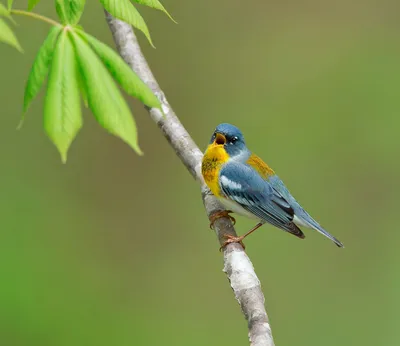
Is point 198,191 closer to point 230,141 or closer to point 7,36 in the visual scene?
point 230,141

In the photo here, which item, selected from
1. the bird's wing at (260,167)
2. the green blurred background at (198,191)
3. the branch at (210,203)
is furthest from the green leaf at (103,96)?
the green blurred background at (198,191)

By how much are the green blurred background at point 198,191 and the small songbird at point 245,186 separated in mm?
1809

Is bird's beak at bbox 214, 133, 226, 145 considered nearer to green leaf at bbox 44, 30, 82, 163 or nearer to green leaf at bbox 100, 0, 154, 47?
green leaf at bbox 100, 0, 154, 47

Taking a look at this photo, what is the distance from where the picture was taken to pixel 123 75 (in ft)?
5.23

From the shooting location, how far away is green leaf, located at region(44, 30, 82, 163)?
1473mm

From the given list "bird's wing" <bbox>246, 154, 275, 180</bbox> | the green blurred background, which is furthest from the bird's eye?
the green blurred background

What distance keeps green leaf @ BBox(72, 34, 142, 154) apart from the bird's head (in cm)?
144

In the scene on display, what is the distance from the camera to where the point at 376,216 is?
17.6 ft

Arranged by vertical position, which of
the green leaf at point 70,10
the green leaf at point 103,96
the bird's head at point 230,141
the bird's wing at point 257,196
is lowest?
the green leaf at point 103,96

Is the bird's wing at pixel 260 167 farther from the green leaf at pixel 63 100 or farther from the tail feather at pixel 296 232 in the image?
the green leaf at pixel 63 100

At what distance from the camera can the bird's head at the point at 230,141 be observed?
118 inches

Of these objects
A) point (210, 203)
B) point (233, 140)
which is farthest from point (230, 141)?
point (210, 203)

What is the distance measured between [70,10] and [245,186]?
1.40 metres

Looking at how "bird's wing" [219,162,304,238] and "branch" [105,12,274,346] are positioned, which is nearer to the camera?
"branch" [105,12,274,346]
